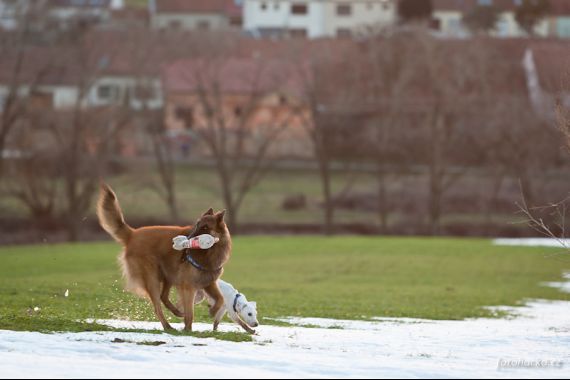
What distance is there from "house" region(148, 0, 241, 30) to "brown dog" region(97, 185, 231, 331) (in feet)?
351

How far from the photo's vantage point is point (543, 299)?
90.9ft

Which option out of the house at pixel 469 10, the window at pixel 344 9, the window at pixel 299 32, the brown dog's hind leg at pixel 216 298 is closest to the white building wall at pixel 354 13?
the window at pixel 344 9

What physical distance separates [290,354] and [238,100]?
5102 centimetres

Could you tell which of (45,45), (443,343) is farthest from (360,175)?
(443,343)

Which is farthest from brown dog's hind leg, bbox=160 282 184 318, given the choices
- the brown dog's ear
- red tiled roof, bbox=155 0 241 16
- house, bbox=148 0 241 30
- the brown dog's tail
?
red tiled roof, bbox=155 0 241 16

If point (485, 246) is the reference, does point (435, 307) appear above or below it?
above

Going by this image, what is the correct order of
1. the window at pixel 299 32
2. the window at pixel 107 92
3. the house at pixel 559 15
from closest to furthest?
1. the window at pixel 107 92
2. the house at pixel 559 15
3. the window at pixel 299 32

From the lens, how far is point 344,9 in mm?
113062

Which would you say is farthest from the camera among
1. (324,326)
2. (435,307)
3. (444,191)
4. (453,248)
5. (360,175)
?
(360,175)

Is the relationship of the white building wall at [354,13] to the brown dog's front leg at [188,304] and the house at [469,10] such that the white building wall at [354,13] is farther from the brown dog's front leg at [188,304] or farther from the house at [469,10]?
the brown dog's front leg at [188,304]

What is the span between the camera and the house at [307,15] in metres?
112

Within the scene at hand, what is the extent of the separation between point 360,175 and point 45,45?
18.2 metres

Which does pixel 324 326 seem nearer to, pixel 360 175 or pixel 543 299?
pixel 543 299

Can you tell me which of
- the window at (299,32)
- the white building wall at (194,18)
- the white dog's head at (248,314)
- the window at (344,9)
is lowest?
the window at (299,32)
